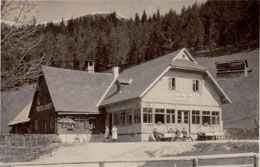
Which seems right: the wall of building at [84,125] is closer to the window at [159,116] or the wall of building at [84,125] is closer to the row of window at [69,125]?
the row of window at [69,125]

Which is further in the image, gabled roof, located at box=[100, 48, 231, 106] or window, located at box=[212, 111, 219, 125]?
window, located at box=[212, 111, 219, 125]

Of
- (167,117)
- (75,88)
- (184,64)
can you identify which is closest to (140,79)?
(184,64)

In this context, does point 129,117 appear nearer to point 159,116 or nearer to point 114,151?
point 159,116

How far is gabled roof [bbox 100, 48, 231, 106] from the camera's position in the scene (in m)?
31.7

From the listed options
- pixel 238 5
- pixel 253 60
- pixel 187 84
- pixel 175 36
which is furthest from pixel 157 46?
pixel 187 84

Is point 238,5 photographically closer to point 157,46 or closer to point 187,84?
point 157,46

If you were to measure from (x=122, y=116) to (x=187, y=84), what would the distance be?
6.03 m

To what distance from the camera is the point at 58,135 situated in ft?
114

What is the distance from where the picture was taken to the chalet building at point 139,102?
32.0 meters

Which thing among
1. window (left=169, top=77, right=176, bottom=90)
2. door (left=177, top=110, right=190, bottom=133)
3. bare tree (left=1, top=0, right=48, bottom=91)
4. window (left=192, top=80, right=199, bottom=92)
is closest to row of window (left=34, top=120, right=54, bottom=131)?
window (left=169, top=77, right=176, bottom=90)

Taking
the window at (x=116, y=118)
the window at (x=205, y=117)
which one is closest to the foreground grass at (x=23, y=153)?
the window at (x=116, y=118)

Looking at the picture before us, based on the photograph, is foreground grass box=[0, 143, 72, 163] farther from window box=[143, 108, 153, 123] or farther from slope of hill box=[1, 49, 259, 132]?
slope of hill box=[1, 49, 259, 132]

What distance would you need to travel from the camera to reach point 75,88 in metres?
38.0

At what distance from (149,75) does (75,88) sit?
8213 millimetres
